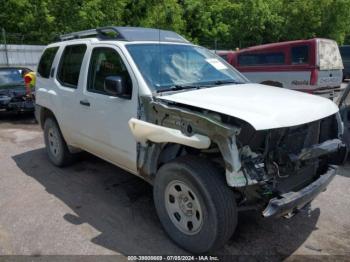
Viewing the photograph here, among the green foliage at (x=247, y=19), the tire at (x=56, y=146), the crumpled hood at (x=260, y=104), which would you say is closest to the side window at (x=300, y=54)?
the crumpled hood at (x=260, y=104)

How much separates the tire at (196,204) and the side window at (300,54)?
330 inches

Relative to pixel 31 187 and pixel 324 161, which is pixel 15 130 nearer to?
pixel 31 187

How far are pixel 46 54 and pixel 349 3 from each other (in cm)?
2696

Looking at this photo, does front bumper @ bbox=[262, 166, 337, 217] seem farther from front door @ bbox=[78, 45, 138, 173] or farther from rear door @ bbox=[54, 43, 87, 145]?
rear door @ bbox=[54, 43, 87, 145]

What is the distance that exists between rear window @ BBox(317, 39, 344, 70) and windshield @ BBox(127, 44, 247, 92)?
6751mm

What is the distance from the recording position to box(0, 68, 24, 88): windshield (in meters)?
11.1

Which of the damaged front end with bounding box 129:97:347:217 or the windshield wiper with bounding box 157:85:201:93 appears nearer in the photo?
the damaged front end with bounding box 129:97:347:217

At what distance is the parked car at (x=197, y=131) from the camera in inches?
122

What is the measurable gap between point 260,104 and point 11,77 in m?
10.1

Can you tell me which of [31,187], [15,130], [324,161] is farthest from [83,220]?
[15,130]

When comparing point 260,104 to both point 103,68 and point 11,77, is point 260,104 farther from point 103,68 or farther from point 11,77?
point 11,77

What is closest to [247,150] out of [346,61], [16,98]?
[16,98]

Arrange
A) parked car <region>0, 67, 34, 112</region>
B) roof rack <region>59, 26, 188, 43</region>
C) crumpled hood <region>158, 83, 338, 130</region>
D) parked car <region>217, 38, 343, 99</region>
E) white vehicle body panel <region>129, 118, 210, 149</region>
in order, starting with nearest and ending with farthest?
crumpled hood <region>158, 83, 338, 130</region>
white vehicle body panel <region>129, 118, 210, 149</region>
roof rack <region>59, 26, 188, 43</region>
parked car <region>0, 67, 34, 112</region>
parked car <region>217, 38, 343, 99</region>

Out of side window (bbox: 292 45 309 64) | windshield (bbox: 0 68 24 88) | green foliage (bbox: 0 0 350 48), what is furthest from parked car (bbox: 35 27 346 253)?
green foliage (bbox: 0 0 350 48)
